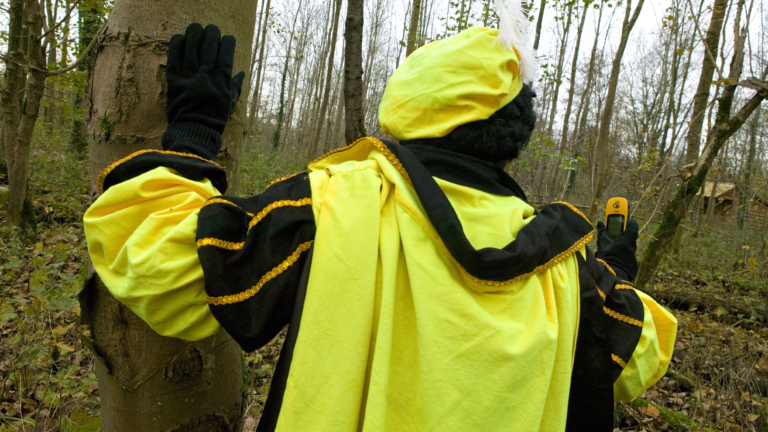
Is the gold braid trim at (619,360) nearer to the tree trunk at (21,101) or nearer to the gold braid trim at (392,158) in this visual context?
the gold braid trim at (392,158)

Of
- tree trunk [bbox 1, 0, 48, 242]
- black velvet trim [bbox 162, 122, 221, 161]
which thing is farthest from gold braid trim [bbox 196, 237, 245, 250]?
tree trunk [bbox 1, 0, 48, 242]

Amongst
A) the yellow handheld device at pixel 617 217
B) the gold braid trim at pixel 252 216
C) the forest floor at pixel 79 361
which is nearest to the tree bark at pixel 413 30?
the forest floor at pixel 79 361

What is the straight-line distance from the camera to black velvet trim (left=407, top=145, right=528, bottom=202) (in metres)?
1.07

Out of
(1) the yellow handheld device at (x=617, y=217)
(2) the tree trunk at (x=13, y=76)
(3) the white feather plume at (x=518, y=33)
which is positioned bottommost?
(1) the yellow handheld device at (x=617, y=217)

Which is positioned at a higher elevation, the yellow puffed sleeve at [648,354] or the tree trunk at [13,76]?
the tree trunk at [13,76]

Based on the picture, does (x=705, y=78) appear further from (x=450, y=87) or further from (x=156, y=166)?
(x=156, y=166)

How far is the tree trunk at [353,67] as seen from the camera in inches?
118

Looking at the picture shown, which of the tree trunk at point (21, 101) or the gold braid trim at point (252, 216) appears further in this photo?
the tree trunk at point (21, 101)

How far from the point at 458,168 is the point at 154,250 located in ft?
2.39

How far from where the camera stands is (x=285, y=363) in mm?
949

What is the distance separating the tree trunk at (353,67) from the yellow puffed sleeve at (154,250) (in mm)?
2198

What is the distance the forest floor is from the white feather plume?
4.97 ft

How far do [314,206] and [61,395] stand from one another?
2388mm

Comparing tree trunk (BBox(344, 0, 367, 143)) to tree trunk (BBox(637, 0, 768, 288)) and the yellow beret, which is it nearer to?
the yellow beret
